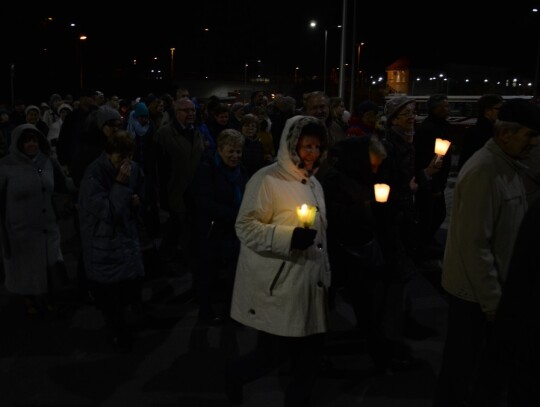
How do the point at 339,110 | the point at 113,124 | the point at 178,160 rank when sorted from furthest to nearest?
the point at 339,110
the point at 178,160
the point at 113,124

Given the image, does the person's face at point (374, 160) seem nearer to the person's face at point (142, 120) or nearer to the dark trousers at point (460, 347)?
the dark trousers at point (460, 347)

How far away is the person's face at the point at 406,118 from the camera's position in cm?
622

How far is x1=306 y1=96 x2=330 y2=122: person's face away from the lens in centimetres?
706

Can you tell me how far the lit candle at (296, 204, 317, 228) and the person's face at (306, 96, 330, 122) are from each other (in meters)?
3.64

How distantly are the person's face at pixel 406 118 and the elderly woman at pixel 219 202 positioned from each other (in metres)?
1.59

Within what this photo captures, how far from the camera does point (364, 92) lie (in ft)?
162

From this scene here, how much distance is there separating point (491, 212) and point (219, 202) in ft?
9.33

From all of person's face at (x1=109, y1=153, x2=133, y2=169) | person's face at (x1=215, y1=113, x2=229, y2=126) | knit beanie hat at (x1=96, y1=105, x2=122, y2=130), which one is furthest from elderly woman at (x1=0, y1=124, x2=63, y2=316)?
person's face at (x1=215, y1=113, x2=229, y2=126)

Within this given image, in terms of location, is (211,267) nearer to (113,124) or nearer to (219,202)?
(219,202)

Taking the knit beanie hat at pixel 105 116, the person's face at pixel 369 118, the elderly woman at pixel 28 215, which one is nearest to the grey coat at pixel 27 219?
the elderly woman at pixel 28 215

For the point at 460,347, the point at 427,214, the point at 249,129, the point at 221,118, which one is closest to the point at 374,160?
the point at 460,347

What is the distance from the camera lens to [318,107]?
707 cm

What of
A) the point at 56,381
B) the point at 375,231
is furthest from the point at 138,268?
the point at 375,231

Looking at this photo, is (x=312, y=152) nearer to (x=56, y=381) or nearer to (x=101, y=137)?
(x=56, y=381)
